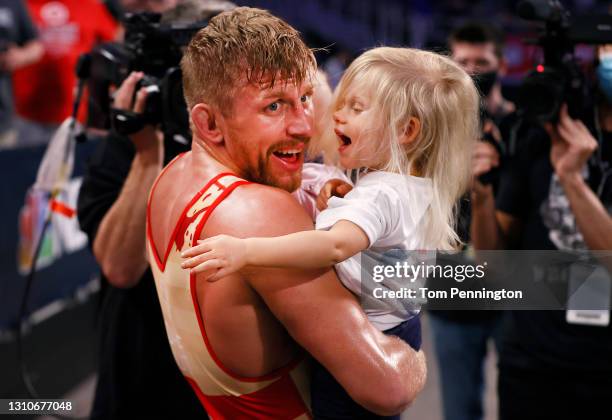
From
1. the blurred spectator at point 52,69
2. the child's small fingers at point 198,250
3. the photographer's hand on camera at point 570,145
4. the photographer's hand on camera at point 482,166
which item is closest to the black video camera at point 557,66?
the photographer's hand on camera at point 570,145

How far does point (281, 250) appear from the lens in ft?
4.23

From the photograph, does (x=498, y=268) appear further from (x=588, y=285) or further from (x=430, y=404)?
(x=430, y=404)

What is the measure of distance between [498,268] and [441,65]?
2.41ft

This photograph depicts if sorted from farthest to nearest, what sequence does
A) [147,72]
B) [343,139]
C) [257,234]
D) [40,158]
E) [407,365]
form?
[40,158] < [147,72] < [343,139] < [407,365] < [257,234]

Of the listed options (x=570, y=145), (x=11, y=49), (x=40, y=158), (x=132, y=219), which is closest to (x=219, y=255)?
(x=132, y=219)

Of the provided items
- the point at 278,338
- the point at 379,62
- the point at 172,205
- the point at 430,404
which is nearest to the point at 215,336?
the point at 278,338

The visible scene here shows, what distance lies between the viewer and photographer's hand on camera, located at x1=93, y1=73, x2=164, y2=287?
6.59ft

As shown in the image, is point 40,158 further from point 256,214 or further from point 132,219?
point 256,214

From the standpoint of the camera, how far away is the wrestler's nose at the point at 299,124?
1429mm

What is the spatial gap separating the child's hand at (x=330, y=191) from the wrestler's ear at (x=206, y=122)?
0.23 meters

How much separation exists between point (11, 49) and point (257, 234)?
3.88 metres

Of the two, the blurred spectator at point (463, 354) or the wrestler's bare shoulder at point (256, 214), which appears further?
the blurred spectator at point (463, 354)

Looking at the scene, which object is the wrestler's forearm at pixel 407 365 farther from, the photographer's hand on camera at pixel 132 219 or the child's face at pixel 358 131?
the photographer's hand on camera at pixel 132 219

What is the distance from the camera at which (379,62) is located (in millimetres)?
1556
